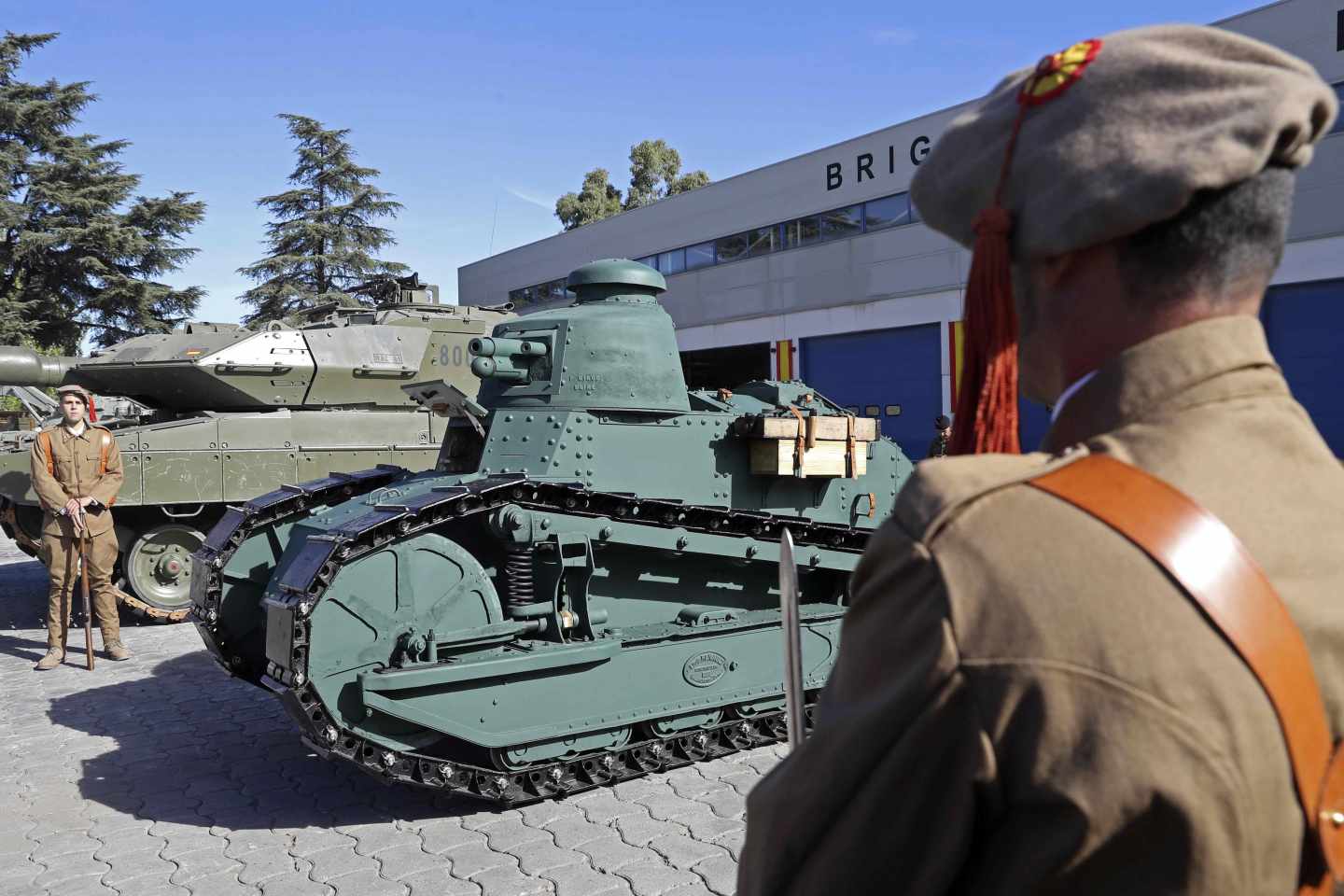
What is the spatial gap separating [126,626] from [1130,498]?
11.5 metres

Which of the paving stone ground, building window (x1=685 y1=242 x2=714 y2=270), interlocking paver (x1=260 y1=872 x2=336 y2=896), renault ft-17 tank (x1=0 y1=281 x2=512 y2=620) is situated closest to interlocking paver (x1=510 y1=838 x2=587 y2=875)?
the paving stone ground

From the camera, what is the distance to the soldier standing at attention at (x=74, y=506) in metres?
8.95

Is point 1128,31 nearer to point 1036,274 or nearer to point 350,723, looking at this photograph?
point 1036,274

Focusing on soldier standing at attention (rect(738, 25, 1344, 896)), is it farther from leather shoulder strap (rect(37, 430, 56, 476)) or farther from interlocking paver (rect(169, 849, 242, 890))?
leather shoulder strap (rect(37, 430, 56, 476))

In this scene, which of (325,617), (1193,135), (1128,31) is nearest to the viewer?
(1193,135)

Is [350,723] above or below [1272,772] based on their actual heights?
below

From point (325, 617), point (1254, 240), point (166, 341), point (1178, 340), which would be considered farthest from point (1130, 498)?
point (166, 341)

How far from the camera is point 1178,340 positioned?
1.21m

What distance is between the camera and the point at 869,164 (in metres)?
21.2

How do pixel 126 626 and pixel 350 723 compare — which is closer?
pixel 350 723

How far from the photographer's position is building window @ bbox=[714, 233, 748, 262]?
24750 mm

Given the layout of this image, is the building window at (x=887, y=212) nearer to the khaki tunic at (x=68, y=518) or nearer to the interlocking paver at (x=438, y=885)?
the khaki tunic at (x=68, y=518)

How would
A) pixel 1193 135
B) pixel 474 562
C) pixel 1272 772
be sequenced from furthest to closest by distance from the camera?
pixel 474 562, pixel 1193 135, pixel 1272 772

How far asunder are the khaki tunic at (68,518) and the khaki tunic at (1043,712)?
936cm
